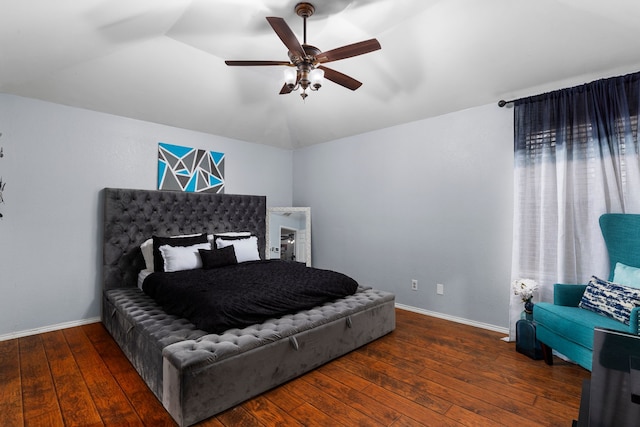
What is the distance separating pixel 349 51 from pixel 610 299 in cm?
→ 258

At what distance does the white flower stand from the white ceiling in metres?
1.85

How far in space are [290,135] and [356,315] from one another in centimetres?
323

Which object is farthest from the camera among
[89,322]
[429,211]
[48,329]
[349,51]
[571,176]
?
[429,211]

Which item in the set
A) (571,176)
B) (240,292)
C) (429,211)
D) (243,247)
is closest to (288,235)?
(243,247)

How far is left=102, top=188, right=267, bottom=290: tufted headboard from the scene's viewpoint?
3.54 m

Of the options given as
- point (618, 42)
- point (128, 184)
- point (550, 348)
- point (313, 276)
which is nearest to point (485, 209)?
point (550, 348)

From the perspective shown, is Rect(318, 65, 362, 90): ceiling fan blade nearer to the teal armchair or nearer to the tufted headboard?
the teal armchair

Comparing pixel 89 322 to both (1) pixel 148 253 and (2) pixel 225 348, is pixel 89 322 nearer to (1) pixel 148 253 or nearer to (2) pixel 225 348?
(1) pixel 148 253

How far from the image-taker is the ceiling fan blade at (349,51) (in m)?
1.99

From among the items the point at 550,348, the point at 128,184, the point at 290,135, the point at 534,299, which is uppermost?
the point at 290,135

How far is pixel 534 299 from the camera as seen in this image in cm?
299

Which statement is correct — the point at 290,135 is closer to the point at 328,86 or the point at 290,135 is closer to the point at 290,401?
the point at 328,86

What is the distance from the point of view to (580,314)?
90.6 inches

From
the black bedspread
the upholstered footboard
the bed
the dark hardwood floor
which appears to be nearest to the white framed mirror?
the bed
